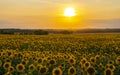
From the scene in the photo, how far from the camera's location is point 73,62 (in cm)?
913

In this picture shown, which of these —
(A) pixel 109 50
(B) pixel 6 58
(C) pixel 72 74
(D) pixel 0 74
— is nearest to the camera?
(C) pixel 72 74

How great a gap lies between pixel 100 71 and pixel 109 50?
917 cm

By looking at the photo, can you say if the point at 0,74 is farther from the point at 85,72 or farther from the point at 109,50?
the point at 109,50

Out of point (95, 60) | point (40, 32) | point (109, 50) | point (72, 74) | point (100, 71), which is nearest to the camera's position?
point (72, 74)

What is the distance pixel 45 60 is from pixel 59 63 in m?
0.36

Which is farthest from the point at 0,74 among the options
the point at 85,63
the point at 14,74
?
the point at 85,63

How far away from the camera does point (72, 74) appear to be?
734 cm

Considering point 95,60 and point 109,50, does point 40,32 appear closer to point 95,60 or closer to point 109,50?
point 109,50

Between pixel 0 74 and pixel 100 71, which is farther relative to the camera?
pixel 0 74

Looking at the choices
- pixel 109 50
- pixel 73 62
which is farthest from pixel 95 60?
pixel 109 50

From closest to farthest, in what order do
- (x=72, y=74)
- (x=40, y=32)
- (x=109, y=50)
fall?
1. (x=72, y=74)
2. (x=109, y=50)
3. (x=40, y=32)

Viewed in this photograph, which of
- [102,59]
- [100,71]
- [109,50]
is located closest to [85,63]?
[100,71]

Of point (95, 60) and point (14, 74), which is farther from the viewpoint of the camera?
point (95, 60)

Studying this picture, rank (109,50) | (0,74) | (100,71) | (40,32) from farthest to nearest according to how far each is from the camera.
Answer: (40,32)
(109,50)
(0,74)
(100,71)
